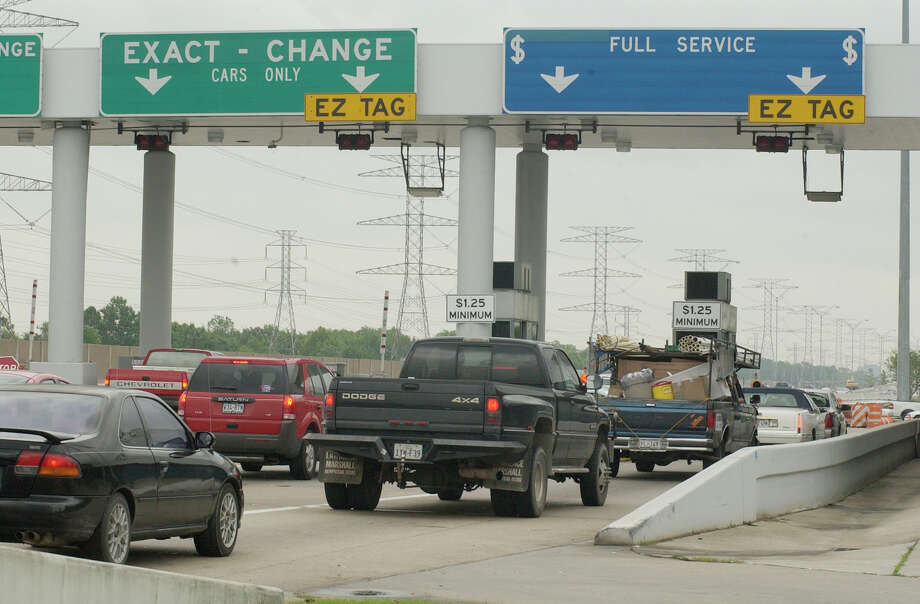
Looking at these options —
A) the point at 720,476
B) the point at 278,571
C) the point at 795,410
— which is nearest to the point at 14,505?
the point at 278,571

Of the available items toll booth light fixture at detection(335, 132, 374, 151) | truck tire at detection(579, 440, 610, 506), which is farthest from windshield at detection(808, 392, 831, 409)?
truck tire at detection(579, 440, 610, 506)

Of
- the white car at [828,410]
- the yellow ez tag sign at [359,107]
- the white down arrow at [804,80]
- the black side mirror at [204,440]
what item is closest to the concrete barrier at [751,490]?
the black side mirror at [204,440]

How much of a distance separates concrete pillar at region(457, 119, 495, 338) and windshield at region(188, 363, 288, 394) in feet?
38.4

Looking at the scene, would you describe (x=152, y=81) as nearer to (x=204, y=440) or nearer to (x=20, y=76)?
(x=20, y=76)

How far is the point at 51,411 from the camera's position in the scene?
11266mm

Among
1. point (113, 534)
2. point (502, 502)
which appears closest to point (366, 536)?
point (502, 502)

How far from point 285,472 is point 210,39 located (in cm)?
1272

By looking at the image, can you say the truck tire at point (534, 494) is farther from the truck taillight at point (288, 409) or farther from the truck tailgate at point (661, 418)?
the truck tailgate at point (661, 418)

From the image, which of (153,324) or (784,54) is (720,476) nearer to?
(784,54)

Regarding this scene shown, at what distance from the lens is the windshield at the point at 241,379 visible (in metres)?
22.8

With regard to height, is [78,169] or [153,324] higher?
[78,169]

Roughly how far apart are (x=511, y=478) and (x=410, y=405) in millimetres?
1365

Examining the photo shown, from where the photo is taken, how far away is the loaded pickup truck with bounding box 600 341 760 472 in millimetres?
24188

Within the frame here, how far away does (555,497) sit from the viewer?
69.6 ft
